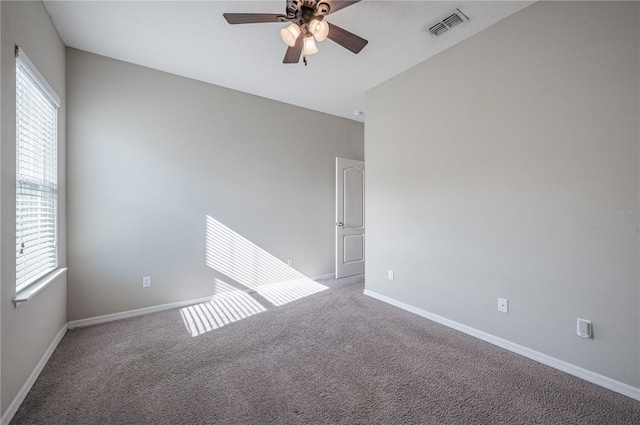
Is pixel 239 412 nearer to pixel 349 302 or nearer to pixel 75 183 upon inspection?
pixel 349 302

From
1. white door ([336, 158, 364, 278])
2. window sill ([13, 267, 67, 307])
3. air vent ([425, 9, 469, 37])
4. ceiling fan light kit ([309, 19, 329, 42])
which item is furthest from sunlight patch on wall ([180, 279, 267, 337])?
air vent ([425, 9, 469, 37])

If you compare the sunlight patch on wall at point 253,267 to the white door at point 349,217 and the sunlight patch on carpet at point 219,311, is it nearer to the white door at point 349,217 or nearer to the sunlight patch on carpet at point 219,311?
the sunlight patch on carpet at point 219,311

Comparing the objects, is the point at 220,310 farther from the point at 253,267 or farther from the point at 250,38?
the point at 250,38

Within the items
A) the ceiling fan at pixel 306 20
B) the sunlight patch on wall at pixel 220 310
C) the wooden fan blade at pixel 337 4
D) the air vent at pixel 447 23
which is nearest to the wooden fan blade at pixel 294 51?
the ceiling fan at pixel 306 20

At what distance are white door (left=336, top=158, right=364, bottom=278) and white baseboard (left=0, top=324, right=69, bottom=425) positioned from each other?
3375 millimetres

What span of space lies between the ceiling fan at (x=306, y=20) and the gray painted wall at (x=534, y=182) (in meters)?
1.32

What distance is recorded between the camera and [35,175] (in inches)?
81.2

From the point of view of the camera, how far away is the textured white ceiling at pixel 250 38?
7.11 ft

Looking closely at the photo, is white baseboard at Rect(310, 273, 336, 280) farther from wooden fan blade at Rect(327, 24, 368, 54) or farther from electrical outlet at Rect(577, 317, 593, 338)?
wooden fan blade at Rect(327, 24, 368, 54)

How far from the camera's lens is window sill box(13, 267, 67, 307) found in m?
1.65

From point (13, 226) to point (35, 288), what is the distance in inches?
19.6

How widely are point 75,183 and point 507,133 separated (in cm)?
412

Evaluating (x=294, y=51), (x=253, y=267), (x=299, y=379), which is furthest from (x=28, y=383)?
(x=294, y=51)

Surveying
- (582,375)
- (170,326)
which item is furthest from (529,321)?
(170,326)
